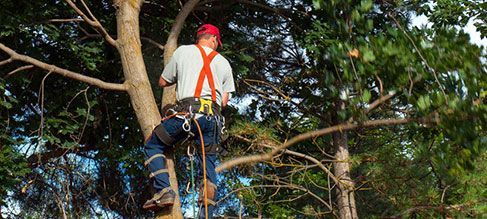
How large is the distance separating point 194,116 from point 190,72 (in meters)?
0.30

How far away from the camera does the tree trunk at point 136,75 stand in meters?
4.71

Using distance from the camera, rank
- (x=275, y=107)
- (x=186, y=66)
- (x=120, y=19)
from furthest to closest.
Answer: (x=275, y=107) < (x=120, y=19) < (x=186, y=66)

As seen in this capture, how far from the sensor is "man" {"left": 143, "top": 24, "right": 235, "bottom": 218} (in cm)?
446

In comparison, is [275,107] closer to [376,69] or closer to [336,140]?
[336,140]

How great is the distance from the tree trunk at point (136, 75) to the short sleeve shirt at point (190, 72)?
258 millimetres

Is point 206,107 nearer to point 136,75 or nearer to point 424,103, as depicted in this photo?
point 136,75

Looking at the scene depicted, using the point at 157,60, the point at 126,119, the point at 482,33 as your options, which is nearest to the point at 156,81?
the point at 157,60

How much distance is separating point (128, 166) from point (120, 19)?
2.75 metres

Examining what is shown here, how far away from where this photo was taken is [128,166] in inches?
304

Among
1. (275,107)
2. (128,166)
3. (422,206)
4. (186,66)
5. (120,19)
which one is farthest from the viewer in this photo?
(275,107)

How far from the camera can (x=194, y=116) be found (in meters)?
4.45

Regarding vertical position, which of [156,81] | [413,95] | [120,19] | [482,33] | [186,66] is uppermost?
[482,33]

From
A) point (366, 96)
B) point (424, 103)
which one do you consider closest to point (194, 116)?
point (366, 96)

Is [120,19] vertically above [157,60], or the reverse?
[157,60]
